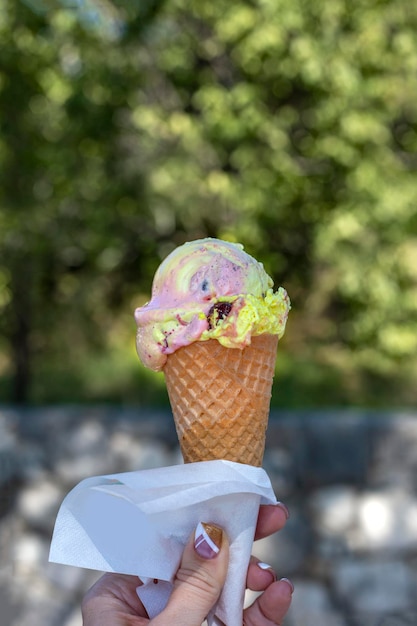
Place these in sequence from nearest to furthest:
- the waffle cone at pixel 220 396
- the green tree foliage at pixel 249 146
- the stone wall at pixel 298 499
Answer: the waffle cone at pixel 220 396 → the stone wall at pixel 298 499 → the green tree foliage at pixel 249 146

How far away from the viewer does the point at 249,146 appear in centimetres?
626

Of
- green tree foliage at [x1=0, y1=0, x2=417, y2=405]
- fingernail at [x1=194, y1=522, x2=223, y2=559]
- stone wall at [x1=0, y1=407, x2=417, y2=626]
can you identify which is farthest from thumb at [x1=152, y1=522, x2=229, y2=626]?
green tree foliage at [x1=0, y1=0, x2=417, y2=405]

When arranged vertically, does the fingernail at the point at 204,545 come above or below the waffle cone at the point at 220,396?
below

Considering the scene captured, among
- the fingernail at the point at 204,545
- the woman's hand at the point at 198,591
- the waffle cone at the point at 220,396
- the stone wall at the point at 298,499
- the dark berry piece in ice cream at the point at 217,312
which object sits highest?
the dark berry piece in ice cream at the point at 217,312

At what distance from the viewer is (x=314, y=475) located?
304cm

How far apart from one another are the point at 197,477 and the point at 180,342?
8.8 inches

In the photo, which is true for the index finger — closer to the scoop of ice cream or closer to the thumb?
the thumb

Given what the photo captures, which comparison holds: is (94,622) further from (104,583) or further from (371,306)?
(371,306)

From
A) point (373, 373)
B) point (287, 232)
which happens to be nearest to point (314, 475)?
point (373, 373)

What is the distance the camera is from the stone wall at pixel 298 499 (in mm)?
2930

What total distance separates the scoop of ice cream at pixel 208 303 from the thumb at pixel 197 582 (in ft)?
1.01

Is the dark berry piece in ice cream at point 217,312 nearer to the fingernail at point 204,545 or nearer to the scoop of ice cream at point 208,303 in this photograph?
the scoop of ice cream at point 208,303

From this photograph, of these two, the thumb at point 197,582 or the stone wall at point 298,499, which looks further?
the stone wall at point 298,499

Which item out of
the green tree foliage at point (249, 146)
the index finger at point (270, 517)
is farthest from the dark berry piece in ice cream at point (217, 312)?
the green tree foliage at point (249, 146)
